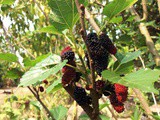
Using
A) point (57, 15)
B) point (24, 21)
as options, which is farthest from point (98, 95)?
point (24, 21)

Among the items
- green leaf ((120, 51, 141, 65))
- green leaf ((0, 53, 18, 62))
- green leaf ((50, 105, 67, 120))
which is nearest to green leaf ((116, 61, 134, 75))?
green leaf ((120, 51, 141, 65))

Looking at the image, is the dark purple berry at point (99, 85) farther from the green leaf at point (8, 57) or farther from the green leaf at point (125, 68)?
the green leaf at point (8, 57)

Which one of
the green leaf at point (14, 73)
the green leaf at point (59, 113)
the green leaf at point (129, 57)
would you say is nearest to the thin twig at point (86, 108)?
the green leaf at point (129, 57)

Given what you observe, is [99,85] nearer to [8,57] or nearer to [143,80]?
[143,80]

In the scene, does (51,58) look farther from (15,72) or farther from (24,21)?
(24,21)

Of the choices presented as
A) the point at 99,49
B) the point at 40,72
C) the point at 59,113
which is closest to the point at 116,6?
the point at 99,49

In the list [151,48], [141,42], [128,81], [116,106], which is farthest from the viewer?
[141,42]
